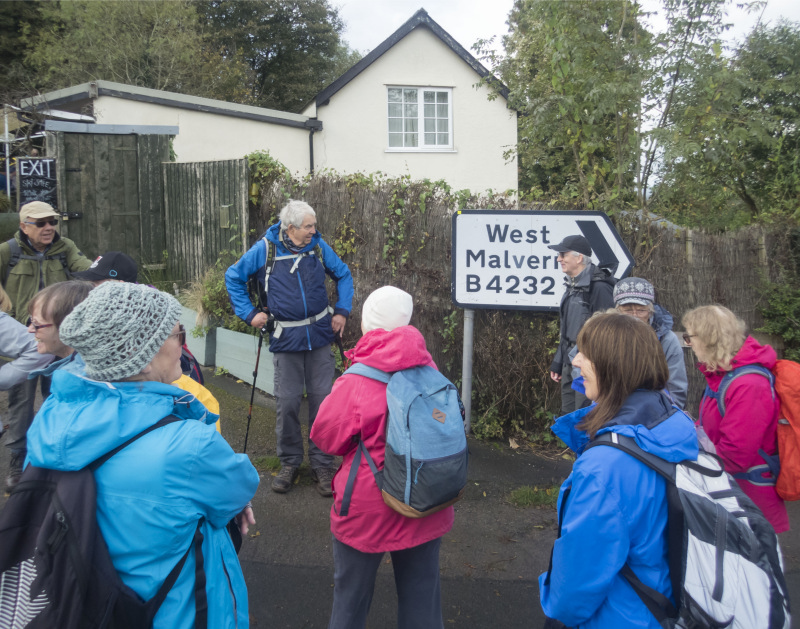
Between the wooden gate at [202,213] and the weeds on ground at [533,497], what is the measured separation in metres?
4.44

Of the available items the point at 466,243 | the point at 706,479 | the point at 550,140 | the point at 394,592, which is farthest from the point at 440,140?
the point at 706,479

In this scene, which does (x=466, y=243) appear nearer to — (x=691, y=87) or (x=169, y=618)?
(x=691, y=87)

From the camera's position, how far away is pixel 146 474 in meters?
1.60

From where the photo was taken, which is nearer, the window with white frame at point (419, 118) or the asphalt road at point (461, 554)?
the asphalt road at point (461, 554)

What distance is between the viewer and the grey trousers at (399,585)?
8.39ft

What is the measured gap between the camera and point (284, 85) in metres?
28.7

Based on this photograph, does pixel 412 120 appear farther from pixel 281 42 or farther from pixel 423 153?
pixel 281 42

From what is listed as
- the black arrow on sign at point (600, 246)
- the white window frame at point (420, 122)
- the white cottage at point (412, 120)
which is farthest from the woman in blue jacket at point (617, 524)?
the white window frame at point (420, 122)

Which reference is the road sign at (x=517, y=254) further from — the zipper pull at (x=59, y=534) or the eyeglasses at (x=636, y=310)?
the zipper pull at (x=59, y=534)

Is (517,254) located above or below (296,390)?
above

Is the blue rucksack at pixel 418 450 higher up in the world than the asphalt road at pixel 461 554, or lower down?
higher up

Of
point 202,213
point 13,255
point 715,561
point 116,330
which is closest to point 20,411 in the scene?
point 13,255

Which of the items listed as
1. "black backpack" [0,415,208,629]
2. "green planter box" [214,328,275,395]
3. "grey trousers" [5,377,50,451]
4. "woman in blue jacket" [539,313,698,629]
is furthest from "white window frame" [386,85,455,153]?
"black backpack" [0,415,208,629]

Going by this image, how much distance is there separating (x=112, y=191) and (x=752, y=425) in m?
9.75
